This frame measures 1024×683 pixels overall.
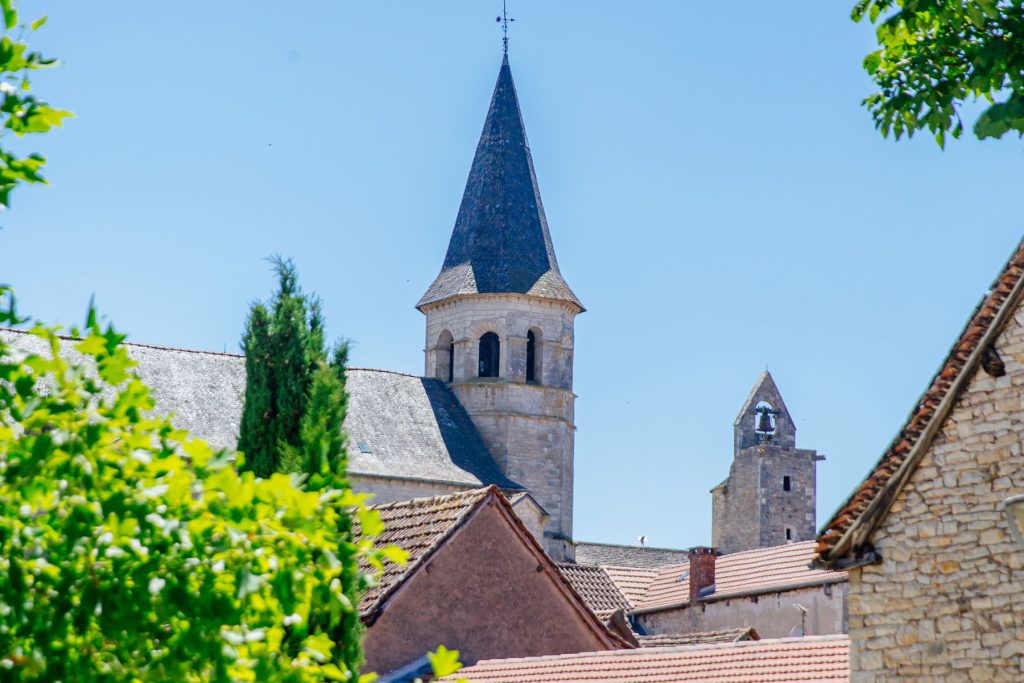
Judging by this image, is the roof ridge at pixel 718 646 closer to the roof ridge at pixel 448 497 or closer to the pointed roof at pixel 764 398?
the roof ridge at pixel 448 497

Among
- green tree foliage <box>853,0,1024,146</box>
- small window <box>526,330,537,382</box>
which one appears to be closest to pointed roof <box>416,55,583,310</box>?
small window <box>526,330,537,382</box>

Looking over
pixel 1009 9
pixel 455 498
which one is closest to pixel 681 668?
pixel 455 498

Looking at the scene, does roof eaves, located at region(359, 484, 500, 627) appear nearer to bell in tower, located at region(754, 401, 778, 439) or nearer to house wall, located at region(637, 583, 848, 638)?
house wall, located at region(637, 583, 848, 638)

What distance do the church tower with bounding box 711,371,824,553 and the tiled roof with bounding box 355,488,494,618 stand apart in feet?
115

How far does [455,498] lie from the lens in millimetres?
16859

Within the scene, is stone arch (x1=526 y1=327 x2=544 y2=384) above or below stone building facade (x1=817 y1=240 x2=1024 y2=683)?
above

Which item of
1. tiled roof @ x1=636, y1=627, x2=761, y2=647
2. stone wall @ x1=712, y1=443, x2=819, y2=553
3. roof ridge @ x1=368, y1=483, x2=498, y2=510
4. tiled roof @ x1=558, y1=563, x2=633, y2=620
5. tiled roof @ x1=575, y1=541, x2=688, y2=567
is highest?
stone wall @ x1=712, y1=443, x2=819, y2=553

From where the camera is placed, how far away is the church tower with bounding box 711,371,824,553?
52.0 meters

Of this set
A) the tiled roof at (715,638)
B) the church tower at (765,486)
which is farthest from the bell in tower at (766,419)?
the tiled roof at (715,638)

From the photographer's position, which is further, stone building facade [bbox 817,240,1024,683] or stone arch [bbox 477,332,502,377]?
stone arch [bbox 477,332,502,377]

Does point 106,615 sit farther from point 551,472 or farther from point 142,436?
point 551,472

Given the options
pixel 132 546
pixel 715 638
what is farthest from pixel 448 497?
pixel 132 546

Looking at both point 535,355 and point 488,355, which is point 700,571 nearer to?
point 535,355

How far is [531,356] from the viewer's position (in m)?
44.0
